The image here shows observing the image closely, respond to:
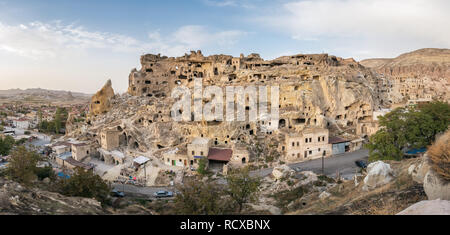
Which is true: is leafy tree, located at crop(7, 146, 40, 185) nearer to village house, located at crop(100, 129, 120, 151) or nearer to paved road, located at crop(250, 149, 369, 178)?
village house, located at crop(100, 129, 120, 151)

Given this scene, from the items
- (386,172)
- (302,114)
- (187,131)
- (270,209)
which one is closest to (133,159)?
(187,131)

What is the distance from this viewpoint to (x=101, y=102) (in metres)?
49.3

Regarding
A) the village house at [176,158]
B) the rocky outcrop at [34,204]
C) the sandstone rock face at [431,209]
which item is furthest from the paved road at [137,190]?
the sandstone rock face at [431,209]

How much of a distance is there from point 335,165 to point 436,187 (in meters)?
22.0

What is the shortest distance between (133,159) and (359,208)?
32025 mm

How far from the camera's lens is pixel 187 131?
37531mm

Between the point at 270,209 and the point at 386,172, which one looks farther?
the point at 270,209

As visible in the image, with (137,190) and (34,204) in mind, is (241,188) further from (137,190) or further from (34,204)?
(137,190)

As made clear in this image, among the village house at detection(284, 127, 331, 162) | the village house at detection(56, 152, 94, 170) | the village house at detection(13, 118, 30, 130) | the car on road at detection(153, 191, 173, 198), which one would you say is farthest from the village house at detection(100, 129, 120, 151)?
the village house at detection(13, 118, 30, 130)

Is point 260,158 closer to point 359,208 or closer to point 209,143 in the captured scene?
point 209,143

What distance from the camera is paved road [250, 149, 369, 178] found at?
26.7 meters

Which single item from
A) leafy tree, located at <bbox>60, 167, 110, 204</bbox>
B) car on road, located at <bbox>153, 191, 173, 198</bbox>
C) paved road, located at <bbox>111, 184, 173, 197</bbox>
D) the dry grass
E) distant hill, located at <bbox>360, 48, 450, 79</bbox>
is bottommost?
paved road, located at <bbox>111, 184, 173, 197</bbox>

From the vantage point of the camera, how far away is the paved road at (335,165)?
87.7 feet

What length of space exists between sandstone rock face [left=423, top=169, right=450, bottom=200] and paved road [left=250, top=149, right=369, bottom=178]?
59.2 feet
